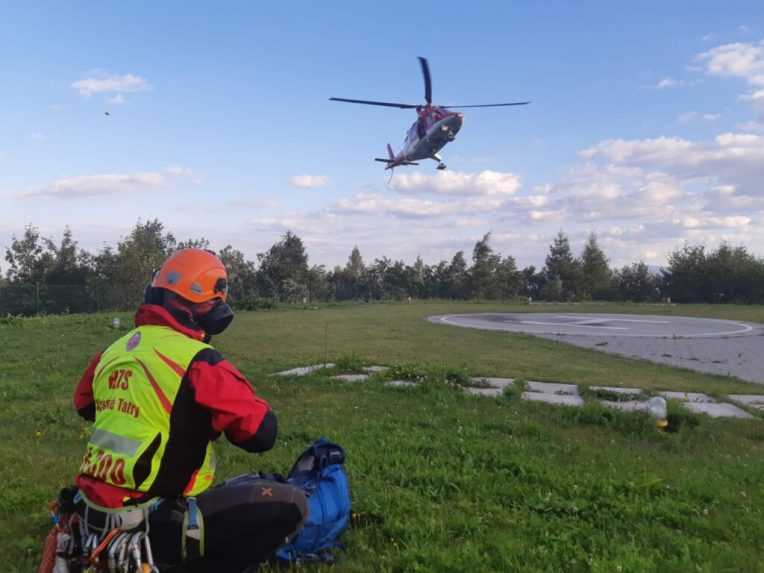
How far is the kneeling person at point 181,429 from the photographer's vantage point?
2.51m

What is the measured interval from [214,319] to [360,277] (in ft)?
155

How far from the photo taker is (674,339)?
15656mm

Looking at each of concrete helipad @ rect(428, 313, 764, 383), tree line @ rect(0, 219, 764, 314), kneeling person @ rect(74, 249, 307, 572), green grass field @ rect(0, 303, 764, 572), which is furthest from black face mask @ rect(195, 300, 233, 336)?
tree line @ rect(0, 219, 764, 314)

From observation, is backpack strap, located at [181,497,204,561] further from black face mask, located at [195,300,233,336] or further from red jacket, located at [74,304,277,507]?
black face mask, located at [195,300,233,336]

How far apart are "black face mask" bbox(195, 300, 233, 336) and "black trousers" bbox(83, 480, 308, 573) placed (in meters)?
0.72

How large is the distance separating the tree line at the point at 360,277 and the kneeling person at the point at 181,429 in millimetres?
28814

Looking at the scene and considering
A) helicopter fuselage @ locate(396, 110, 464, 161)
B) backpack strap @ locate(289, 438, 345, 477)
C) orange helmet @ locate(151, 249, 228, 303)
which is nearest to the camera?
orange helmet @ locate(151, 249, 228, 303)

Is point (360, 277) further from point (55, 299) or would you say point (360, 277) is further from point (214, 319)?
point (214, 319)

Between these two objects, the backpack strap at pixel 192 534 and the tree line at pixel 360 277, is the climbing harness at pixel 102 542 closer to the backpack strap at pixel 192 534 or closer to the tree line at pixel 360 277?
the backpack strap at pixel 192 534

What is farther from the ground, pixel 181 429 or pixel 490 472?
pixel 181 429

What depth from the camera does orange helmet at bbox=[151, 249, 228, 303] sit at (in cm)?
280

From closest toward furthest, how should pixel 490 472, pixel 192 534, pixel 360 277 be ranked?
pixel 192 534
pixel 490 472
pixel 360 277

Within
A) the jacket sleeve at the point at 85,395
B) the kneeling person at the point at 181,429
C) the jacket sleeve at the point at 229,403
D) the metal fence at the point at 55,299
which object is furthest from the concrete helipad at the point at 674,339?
the metal fence at the point at 55,299

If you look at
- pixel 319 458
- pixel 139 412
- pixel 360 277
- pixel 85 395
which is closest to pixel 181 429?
pixel 139 412
